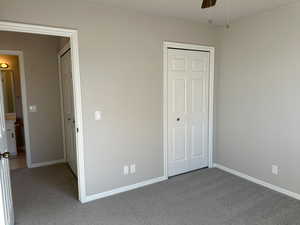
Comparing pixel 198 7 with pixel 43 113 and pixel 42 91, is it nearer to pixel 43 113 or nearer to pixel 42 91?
pixel 42 91

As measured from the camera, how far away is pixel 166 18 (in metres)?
3.17

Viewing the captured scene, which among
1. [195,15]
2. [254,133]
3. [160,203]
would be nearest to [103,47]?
[195,15]

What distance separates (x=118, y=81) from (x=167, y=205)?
5.78ft

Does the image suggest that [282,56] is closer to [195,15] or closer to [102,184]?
[195,15]

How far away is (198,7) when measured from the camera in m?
2.79

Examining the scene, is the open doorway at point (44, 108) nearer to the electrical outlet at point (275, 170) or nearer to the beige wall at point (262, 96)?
the beige wall at point (262, 96)

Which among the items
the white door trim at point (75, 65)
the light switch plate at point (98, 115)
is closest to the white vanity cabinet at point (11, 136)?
the white door trim at point (75, 65)

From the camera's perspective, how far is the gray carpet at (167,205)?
239 cm

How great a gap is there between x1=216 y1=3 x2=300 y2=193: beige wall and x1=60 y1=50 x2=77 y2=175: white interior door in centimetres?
259

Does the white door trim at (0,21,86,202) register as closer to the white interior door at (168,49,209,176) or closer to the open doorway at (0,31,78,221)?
the open doorway at (0,31,78,221)

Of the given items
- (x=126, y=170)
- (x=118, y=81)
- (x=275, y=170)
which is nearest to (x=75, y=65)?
(x=118, y=81)

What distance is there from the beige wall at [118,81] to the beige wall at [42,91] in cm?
185

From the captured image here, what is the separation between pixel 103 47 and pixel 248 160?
9.26 feet

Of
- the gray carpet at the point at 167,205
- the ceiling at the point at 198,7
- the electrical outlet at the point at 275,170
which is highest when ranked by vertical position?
the ceiling at the point at 198,7
